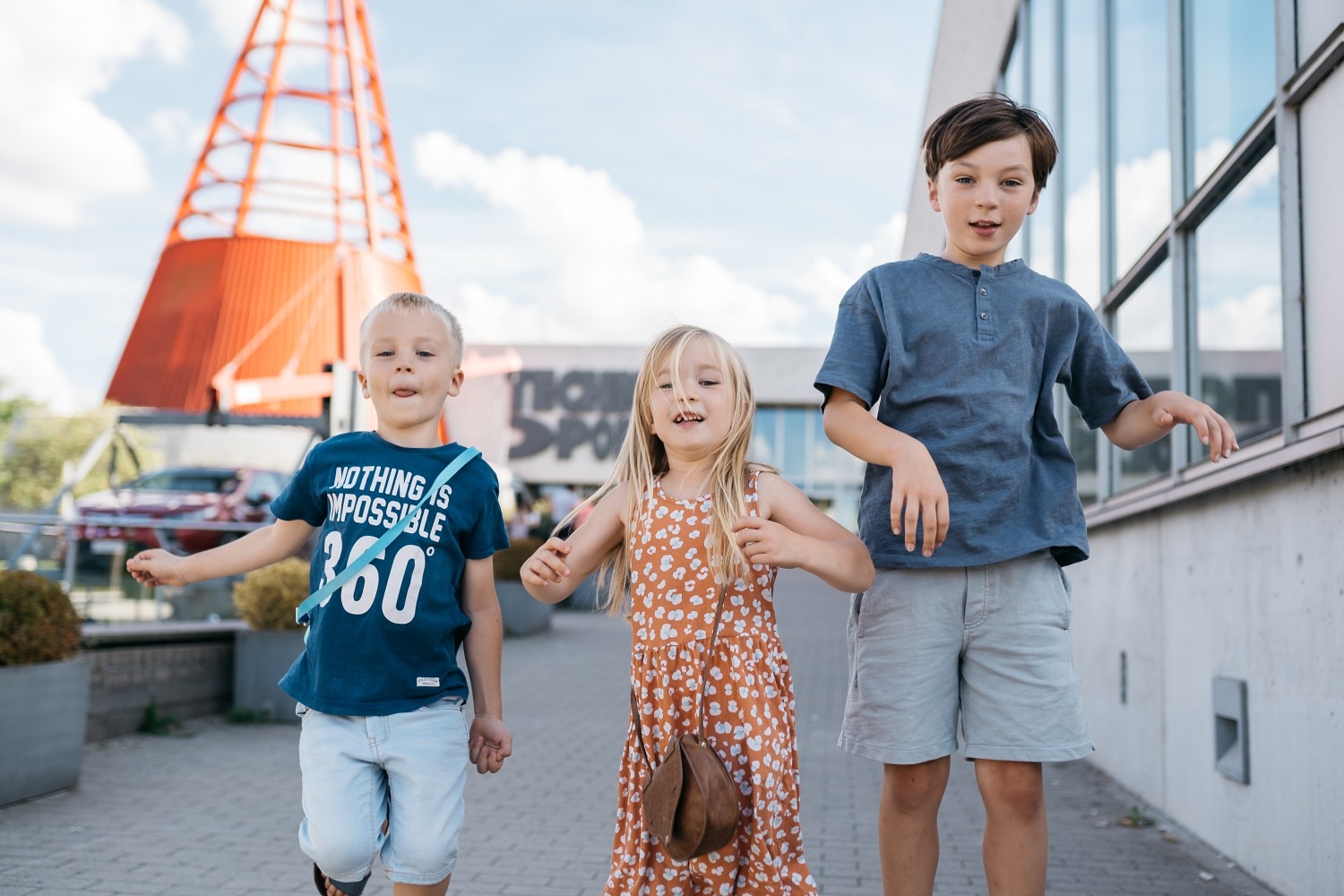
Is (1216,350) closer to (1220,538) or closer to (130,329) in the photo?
(1220,538)

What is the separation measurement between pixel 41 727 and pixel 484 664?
10.2 ft

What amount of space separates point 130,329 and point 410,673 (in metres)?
26.7

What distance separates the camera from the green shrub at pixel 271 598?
733cm

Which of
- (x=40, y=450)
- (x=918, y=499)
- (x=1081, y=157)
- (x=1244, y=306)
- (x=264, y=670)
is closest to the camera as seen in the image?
(x=918, y=499)

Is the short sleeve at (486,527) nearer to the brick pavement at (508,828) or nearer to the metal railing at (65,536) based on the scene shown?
the brick pavement at (508,828)

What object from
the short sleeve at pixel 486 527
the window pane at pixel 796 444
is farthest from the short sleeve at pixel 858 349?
the window pane at pixel 796 444

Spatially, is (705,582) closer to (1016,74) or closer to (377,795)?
(377,795)

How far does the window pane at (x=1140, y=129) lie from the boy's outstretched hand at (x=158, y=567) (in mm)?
4242

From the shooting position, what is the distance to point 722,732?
8.14ft

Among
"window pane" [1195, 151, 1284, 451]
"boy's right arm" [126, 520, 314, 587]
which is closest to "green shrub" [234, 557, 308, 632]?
"boy's right arm" [126, 520, 314, 587]

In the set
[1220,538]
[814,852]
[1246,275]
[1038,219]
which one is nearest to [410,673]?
[814,852]

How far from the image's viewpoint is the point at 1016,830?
2.50 m

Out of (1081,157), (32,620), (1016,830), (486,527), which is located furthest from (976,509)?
(1081,157)

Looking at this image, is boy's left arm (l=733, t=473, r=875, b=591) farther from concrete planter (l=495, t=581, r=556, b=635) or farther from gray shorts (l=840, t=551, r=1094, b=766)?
concrete planter (l=495, t=581, r=556, b=635)
